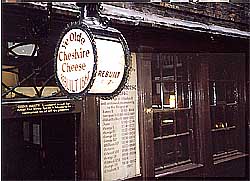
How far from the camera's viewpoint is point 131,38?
4.04 m

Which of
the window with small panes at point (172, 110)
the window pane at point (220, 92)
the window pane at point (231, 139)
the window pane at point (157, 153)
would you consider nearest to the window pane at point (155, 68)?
the window with small panes at point (172, 110)

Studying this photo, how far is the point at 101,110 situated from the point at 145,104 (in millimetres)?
482

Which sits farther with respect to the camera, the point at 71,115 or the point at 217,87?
the point at 217,87

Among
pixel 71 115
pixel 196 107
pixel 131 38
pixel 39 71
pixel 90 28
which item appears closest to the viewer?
pixel 90 28

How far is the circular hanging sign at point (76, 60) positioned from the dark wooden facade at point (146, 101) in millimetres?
386

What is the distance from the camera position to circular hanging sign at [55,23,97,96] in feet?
8.47

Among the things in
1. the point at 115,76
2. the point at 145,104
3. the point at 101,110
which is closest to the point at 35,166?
the point at 101,110

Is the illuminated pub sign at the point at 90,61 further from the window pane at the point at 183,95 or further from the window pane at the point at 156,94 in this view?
the window pane at the point at 183,95

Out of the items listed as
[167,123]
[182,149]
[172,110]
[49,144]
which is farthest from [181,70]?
[49,144]

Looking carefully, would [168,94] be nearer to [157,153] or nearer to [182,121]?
[182,121]

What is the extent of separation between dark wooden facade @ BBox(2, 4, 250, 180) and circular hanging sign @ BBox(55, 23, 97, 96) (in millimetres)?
386

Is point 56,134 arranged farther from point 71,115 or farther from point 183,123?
point 183,123

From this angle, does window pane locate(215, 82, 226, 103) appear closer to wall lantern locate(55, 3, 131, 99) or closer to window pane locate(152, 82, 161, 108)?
window pane locate(152, 82, 161, 108)

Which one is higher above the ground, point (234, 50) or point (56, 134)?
point (234, 50)
